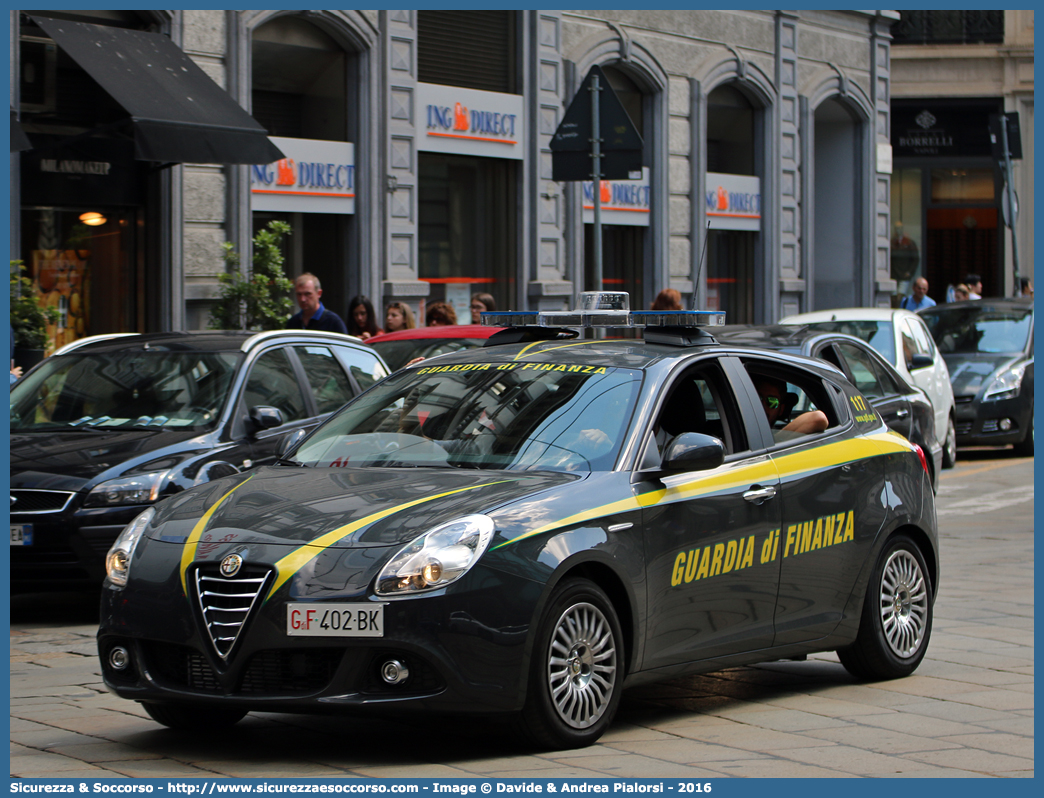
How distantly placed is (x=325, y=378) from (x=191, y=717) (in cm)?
483

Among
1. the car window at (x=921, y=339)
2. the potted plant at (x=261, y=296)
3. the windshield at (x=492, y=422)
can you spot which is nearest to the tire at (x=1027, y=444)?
the car window at (x=921, y=339)

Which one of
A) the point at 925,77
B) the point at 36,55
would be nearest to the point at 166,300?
the point at 36,55

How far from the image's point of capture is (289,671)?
5316 mm

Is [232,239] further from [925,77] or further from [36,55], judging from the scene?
[925,77]

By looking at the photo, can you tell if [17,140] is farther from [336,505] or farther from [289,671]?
[289,671]

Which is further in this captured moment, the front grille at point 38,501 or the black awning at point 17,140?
the black awning at point 17,140

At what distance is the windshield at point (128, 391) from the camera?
9.63 meters

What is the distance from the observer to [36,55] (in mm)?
15719

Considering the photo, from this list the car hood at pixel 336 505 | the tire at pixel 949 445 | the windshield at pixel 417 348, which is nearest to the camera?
the car hood at pixel 336 505

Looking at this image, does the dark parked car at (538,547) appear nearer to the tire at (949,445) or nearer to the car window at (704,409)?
the car window at (704,409)

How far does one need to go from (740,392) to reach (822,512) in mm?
636

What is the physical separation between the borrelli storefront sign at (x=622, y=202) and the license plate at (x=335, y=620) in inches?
700

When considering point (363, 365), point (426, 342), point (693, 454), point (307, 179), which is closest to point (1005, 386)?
point (307, 179)

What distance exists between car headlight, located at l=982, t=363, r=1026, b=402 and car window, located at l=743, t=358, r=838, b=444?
12.3 meters
